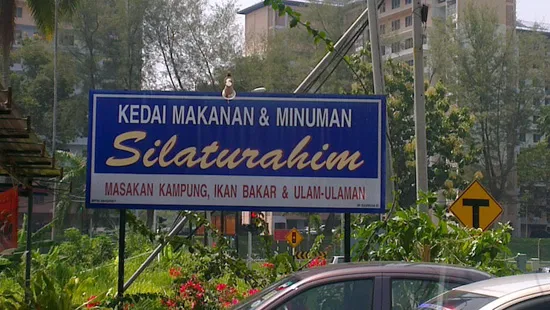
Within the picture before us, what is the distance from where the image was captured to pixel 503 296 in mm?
4637

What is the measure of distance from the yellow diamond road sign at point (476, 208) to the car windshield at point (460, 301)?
10396 millimetres

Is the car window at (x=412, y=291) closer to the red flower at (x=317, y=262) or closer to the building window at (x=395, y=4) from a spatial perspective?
the red flower at (x=317, y=262)

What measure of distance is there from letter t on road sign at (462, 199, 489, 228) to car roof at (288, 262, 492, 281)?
8427 millimetres

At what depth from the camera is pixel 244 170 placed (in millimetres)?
10781

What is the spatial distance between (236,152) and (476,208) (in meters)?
6.39

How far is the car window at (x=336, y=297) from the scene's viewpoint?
6691 millimetres

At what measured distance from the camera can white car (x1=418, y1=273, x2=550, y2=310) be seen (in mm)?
4562

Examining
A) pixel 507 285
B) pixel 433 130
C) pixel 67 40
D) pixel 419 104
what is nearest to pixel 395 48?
pixel 433 130

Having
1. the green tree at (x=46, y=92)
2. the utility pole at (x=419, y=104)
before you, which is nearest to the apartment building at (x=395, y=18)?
the green tree at (x=46, y=92)

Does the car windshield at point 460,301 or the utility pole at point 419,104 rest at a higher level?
the utility pole at point 419,104

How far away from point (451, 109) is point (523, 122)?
11.3 metres

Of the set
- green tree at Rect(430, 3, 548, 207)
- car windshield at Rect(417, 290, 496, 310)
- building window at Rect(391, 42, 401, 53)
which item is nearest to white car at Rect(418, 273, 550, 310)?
car windshield at Rect(417, 290, 496, 310)

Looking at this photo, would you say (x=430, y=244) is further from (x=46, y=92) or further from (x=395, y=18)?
(x=395, y=18)

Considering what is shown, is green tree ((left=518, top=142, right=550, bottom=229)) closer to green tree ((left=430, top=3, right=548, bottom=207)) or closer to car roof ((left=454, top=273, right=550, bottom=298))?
green tree ((left=430, top=3, right=548, bottom=207))
